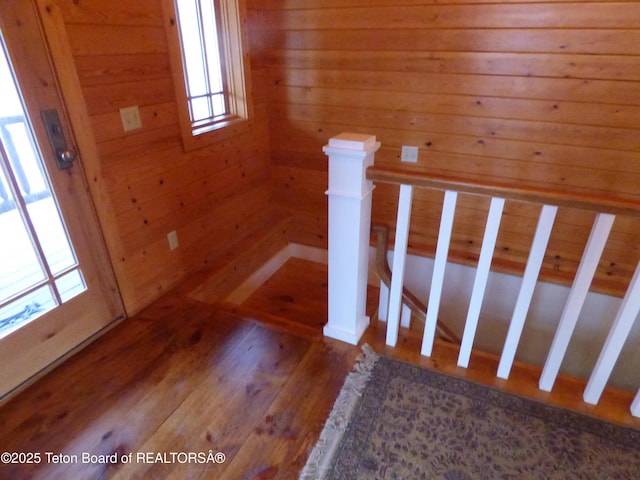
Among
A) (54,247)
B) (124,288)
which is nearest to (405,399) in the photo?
(124,288)

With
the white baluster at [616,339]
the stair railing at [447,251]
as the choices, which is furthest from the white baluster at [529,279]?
the white baluster at [616,339]

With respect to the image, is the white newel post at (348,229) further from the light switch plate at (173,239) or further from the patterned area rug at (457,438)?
the light switch plate at (173,239)

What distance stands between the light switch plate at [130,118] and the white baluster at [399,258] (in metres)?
1.29

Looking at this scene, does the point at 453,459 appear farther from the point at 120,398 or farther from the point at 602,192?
the point at 602,192

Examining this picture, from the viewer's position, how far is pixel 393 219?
2910mm

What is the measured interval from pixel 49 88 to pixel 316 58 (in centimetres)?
166

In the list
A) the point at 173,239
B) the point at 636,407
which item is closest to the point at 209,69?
the point at 173,239

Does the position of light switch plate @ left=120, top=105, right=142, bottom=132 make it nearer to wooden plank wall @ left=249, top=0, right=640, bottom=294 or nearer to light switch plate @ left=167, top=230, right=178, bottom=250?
light switch plate @ left=167, top=230, right=178, bottom=250

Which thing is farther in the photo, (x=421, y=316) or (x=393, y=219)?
(x=393, y=219)

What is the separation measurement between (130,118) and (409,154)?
Answer: 170 centimetres

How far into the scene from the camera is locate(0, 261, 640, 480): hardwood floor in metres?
1.32

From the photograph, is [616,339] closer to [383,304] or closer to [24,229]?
[383,304]

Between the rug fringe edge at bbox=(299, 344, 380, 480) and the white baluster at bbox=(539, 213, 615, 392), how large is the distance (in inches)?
27.0

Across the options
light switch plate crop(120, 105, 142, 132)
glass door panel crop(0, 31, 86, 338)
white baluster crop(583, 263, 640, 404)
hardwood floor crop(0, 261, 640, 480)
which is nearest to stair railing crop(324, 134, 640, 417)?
white baluster crop(583, 263, 640, 404)
